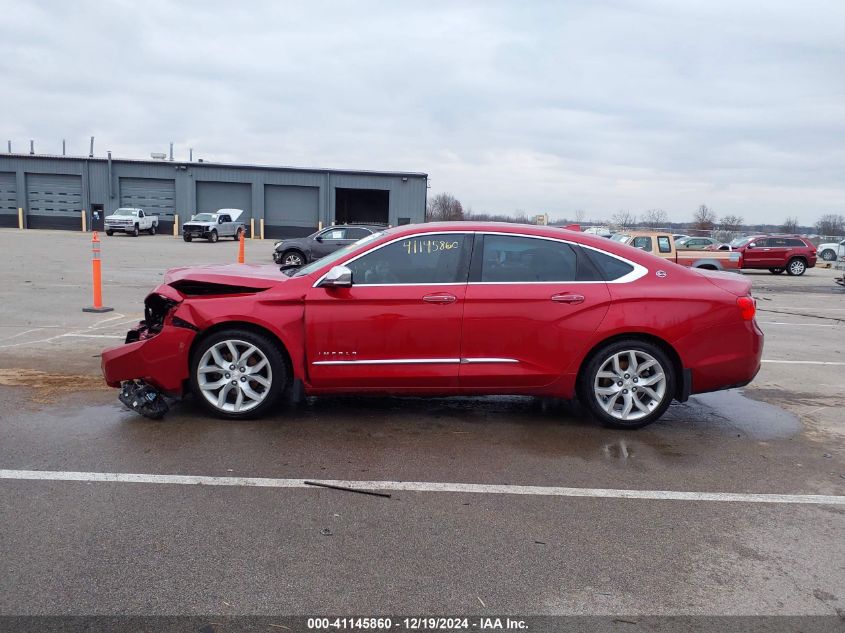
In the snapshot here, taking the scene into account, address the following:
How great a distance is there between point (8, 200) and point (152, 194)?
9810mm

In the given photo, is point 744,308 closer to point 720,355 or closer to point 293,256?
point 720,355

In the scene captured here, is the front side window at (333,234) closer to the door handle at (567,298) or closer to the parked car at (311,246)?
the parked car at (311,246)

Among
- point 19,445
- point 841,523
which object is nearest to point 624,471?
point 841,523

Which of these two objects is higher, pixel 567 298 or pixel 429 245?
pixel 429 245

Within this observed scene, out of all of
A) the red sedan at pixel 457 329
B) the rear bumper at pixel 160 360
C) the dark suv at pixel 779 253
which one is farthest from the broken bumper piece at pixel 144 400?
the dark suv at pixel 779 253

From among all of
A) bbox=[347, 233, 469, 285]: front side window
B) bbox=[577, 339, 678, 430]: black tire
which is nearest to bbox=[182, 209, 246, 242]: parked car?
bbox=[347, 233, 469, 285]: front side window

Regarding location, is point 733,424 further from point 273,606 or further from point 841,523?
point 273,606

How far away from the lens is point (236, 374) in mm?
5480

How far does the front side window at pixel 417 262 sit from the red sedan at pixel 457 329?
1 cm

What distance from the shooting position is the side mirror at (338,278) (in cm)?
532

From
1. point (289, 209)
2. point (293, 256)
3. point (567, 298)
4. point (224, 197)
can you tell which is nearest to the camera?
point (567, 298)

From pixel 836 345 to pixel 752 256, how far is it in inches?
722

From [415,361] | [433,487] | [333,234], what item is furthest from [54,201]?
[433,487]

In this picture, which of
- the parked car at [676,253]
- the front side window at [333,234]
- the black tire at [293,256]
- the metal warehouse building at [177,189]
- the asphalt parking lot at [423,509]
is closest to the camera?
the asphalt parking lot at [423,509]
